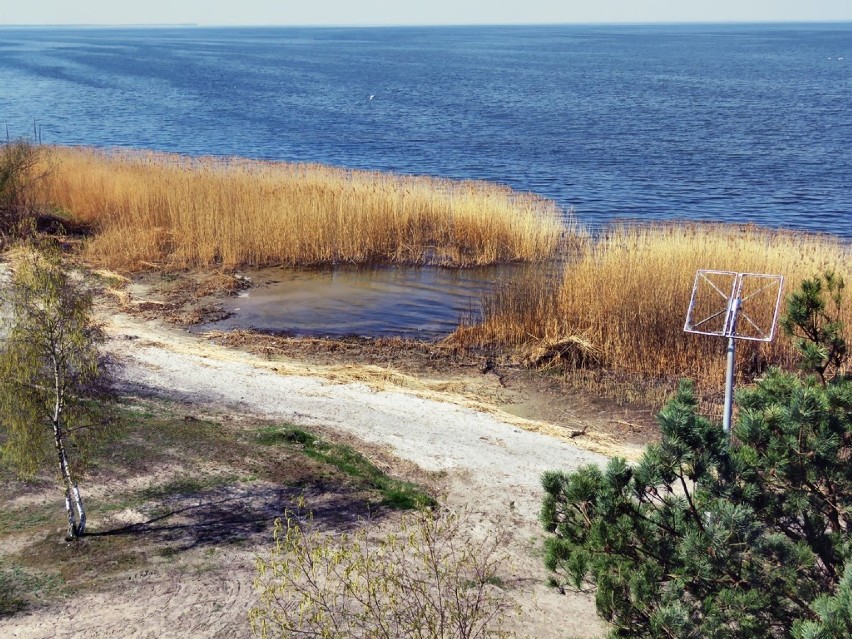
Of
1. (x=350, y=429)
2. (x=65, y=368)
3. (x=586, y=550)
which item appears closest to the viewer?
(x=586, y=550)

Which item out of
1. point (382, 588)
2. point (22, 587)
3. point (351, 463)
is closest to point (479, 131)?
point (351, 463)

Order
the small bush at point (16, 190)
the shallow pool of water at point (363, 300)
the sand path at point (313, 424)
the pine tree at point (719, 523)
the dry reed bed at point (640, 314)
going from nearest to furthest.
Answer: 1. the pine tree at point (719, 523)
2. the sand path at point (313, 424)
3. the dry reed bed at point (640, 314)
4. the shallow pool of water at point (363, 300)
5. the small bush at point (16, 190)

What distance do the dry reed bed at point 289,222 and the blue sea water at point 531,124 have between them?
6351mm

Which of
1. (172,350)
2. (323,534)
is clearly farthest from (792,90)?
(323,534)

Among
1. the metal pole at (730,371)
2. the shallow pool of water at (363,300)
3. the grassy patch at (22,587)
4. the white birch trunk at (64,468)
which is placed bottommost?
the shallow pool of water at (363,300)

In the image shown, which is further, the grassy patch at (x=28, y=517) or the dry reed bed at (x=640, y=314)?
the dry reed bed at (x=640, y=314)

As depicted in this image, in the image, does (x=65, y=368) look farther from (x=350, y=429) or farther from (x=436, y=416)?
(x=436, y=416)

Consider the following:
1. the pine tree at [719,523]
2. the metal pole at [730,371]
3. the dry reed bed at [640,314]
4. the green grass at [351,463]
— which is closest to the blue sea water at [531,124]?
the dry reed bed at [640,314]

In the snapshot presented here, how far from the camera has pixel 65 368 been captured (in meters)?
9.02

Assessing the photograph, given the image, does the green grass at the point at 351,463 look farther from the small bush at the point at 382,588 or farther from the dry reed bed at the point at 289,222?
the dry reed bed at the point at 289,222

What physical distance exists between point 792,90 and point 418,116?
34.1 m

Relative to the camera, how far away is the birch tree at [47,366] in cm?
866

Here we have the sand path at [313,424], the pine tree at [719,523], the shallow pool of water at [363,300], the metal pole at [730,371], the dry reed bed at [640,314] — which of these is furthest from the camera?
the shallow pool of water at [363,300]

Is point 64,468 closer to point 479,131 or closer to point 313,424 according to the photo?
point 313,424
